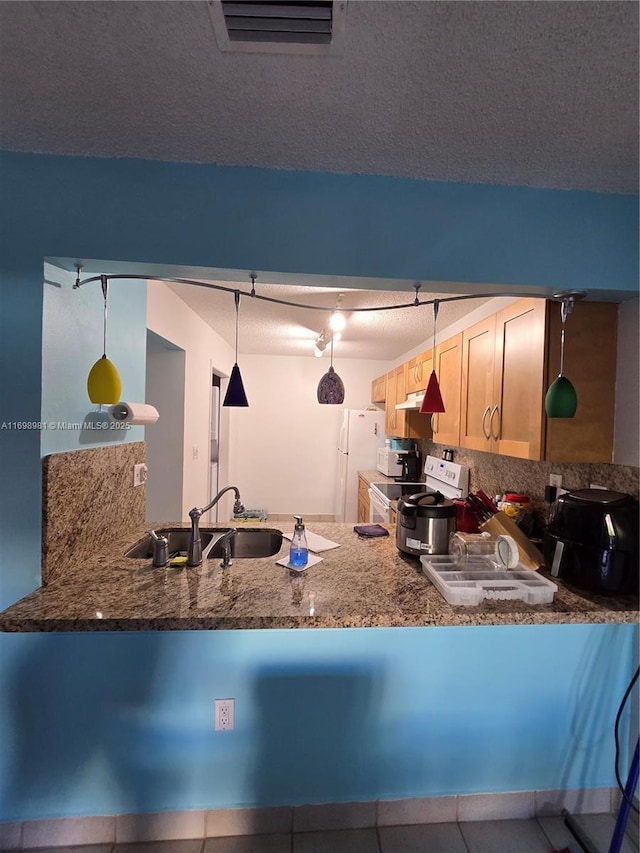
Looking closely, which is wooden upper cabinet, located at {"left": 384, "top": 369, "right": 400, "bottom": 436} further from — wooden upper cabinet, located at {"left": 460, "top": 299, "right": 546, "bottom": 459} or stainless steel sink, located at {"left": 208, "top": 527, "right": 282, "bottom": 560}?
stainless steel sink, located at {"left": 208, "top": 527, "right": 282, "bottom": 560}

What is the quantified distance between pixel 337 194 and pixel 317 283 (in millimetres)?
298

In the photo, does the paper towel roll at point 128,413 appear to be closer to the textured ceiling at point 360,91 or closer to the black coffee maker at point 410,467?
the textured ceiling at point 360,91

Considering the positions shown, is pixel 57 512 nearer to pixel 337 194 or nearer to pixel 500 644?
pixel 337 194

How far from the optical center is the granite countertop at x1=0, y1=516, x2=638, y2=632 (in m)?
1.00

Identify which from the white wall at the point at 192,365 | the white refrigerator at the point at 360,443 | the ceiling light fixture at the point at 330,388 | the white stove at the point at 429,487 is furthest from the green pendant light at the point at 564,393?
the white refrigerator at the point at 360,443

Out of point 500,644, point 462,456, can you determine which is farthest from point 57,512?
point 462,456

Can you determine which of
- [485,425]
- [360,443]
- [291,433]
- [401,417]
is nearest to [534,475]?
[485,425]

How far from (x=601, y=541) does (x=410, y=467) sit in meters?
2.43

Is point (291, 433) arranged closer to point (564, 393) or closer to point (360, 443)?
point (360, 443)

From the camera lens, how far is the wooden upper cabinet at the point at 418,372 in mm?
2793

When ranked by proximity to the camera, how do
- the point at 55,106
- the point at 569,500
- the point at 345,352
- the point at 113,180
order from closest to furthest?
1. the point at 55,106
2. the point at 113,180
3. the point at 569,500
4. the point at 345,352

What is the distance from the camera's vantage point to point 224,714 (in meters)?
1.21

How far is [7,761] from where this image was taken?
117 centimetres

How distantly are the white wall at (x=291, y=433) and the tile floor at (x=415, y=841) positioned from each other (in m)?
3.89
